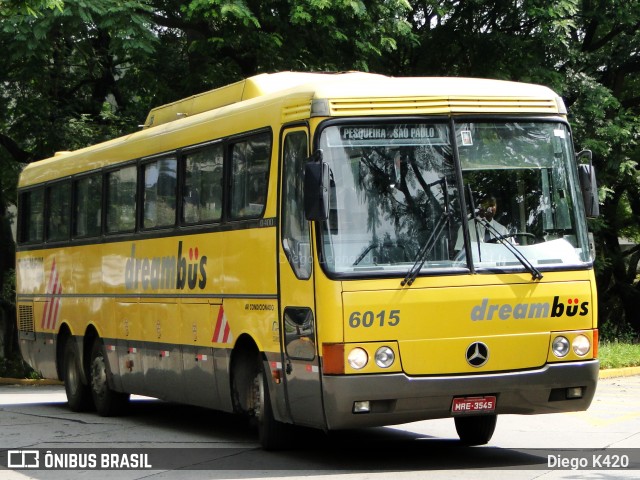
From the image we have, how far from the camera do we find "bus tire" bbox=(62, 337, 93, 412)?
17.4 meters

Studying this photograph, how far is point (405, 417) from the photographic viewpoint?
34.2ft

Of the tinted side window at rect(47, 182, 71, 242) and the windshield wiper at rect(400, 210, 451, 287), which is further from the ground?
the tinted side window at rect(47, 182, 71, 242)

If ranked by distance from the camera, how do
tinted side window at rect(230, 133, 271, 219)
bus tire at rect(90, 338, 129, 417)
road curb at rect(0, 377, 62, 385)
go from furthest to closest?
road curb at rect(0, 377, 62, 385) → bus tire at rect(90, 338, 129, 417) → tinted side window at rect(230, 133, 271, 219)

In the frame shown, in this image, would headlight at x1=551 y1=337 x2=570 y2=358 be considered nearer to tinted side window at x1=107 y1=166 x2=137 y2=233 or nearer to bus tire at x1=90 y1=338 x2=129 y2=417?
tinted side window at x1=107 y1=166 x2=137 y2=233

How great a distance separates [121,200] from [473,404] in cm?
690

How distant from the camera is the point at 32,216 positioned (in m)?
19.9

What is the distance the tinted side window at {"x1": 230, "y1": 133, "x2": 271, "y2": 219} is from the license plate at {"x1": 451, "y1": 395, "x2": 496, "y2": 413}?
2.70 meters

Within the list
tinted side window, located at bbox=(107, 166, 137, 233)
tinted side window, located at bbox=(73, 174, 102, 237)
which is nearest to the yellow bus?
tinted side window, located at bbox=(107, 166, 137, 233)

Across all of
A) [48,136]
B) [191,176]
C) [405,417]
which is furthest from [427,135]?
[48,136]

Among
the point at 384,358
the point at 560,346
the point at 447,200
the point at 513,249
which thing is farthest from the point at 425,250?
the point at 560,346

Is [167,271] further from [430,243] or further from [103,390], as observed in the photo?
[430,243]

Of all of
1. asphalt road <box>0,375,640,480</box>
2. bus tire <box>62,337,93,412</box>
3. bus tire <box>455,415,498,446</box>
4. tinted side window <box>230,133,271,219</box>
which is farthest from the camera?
bus tire <box>62,337,93,412</box>

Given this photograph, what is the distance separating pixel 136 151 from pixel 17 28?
6708 millimetres

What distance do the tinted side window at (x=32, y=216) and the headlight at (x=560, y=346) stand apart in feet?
34.7
